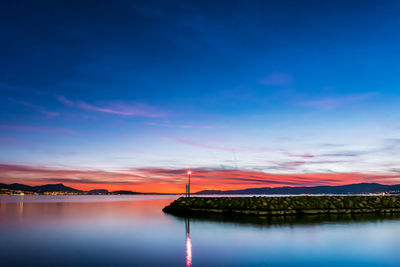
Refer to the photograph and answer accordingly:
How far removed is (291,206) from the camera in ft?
95.0

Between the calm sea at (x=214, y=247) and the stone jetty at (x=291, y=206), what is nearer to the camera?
the calm sea at (x=214, y=247)

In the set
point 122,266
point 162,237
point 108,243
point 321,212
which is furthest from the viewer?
point 321,212

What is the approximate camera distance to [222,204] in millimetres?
31094

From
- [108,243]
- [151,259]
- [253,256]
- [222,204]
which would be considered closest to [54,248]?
[108,243]

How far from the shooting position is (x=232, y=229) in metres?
18.8

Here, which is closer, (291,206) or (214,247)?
(214,247)

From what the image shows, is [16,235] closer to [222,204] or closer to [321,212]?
[222,204]

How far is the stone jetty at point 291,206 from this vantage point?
28625mm

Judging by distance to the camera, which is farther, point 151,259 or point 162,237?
point 162,237

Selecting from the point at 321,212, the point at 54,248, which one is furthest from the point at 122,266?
the point at 321,212

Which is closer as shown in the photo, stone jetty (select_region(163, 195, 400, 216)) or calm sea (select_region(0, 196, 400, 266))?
calm sea (select_region(0, 196, 400, 266))

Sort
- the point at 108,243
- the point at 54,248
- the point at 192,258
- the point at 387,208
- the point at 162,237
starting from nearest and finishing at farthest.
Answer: the point at 192,258 → the point at 54,248 → the point at 108,243 → the point at 162,237 → the point at 387,208

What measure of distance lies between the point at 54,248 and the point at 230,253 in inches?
305

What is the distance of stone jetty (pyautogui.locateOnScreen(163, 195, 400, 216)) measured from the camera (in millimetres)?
28625
